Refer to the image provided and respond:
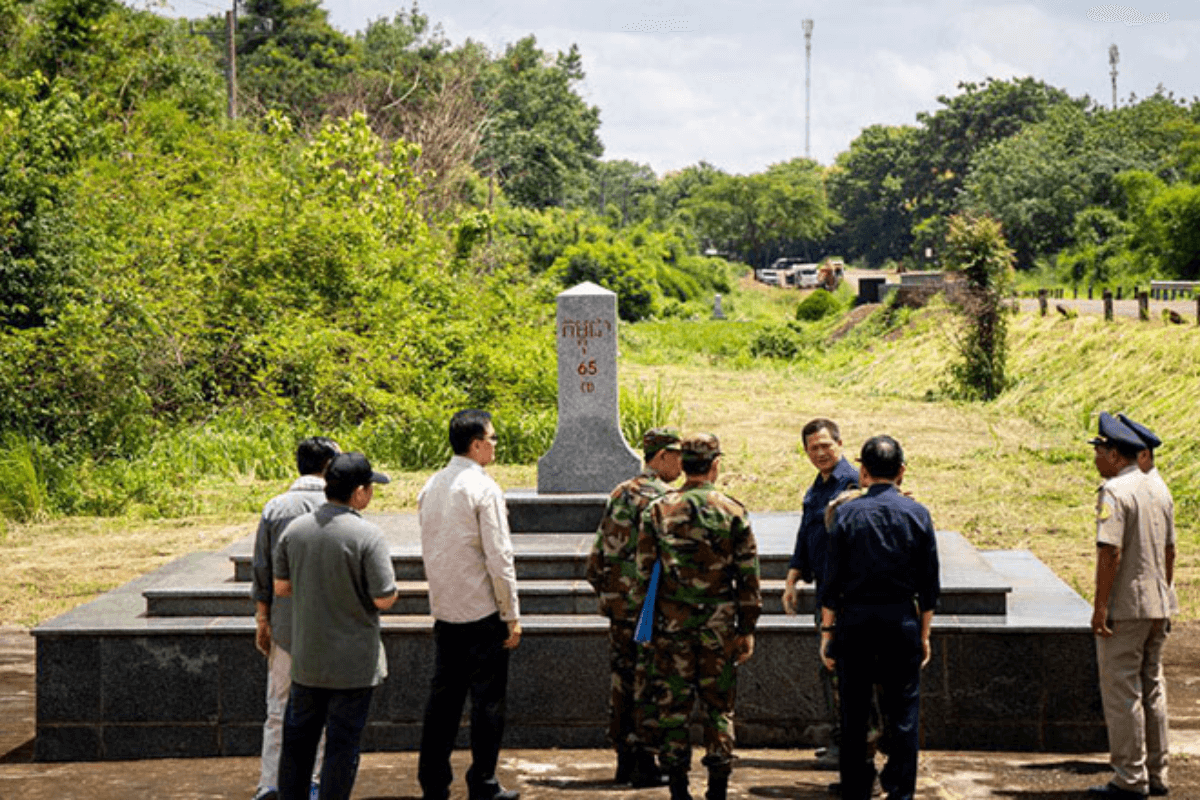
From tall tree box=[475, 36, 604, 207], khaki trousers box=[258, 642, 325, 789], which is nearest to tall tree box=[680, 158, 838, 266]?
tall tree box=[475, 36, 604, 207]

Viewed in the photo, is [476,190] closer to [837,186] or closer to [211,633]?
[211,633]

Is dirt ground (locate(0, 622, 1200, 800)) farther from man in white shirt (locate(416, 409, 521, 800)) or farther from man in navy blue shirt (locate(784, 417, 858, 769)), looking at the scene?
man in navy blue shirt (locate(784, 417, 858, 769))

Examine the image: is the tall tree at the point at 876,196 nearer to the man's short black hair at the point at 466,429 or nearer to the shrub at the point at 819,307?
the shrub at the point at 819,307

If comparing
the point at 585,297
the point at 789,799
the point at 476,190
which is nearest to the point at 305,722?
the point at 789,799

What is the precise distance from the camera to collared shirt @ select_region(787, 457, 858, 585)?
7.40 meters

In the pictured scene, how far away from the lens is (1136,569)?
284 inches

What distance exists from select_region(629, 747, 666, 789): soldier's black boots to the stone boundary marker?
11.9 feet

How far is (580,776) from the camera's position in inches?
306

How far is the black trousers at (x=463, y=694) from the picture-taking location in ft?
23.0

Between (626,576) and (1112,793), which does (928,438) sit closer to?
(1112,793)

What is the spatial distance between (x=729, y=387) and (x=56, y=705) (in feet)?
76.2

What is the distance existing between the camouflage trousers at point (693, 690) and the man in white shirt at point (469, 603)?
2.33 ft

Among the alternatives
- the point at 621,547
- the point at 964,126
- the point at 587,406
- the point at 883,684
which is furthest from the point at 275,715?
the point at 964,126

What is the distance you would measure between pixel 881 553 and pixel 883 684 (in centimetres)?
57
